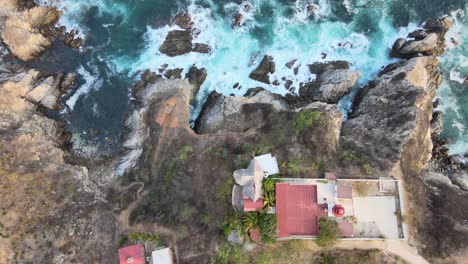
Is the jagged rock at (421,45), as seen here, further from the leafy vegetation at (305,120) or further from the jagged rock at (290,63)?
the leafy vegetation at (305,120)

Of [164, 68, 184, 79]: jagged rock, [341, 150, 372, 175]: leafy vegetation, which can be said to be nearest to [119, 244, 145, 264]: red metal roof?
[164, 68, 184, 79]: jagged rock

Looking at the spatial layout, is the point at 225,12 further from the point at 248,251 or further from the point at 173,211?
the point at 248,251

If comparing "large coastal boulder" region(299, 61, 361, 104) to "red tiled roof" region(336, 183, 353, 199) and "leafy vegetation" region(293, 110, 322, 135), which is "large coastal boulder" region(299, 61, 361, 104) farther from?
"red tiled roof" region(336, 183, 353, 199)

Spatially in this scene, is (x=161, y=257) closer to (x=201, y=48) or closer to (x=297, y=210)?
(x=297, y=210)

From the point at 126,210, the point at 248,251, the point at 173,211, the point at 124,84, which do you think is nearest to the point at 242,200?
the point at 248,251

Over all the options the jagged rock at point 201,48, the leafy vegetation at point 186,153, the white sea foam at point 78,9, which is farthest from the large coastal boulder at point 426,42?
the white sea foam at point 78,9

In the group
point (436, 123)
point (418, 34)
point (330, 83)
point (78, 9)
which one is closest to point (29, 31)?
point (78, 9)
